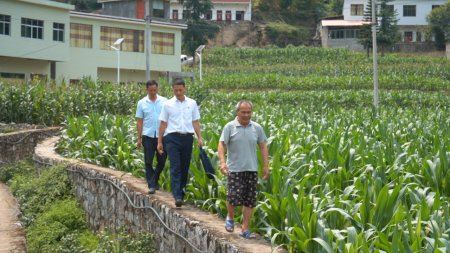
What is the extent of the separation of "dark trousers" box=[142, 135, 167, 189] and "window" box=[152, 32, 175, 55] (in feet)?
114

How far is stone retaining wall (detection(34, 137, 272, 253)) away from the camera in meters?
8.09

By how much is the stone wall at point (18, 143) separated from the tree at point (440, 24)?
55694 mm

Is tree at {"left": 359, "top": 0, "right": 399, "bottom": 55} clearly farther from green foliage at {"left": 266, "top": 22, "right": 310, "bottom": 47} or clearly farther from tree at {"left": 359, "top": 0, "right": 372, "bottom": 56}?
green foliage at {"left": 266, "top": 22, "right": 310, "bottom": 47}

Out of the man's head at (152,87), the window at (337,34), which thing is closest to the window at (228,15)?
the window at (337,34)

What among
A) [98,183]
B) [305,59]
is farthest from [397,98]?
[98,183]

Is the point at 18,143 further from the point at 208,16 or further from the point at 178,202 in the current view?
the point at 208,16

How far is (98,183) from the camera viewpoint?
507 inches

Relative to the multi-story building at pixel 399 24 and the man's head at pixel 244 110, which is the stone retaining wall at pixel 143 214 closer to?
the man's head at pixel 244 110

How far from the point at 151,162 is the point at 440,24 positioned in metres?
65.2

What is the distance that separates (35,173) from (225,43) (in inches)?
2548

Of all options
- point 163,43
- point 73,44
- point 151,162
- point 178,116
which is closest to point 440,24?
point 163,43

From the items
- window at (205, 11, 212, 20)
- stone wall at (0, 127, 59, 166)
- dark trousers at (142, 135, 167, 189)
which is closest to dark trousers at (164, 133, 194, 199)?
dark trousers at (142, 135, 167, 189)

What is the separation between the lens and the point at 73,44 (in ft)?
140

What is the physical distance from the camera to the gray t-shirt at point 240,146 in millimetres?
8180
